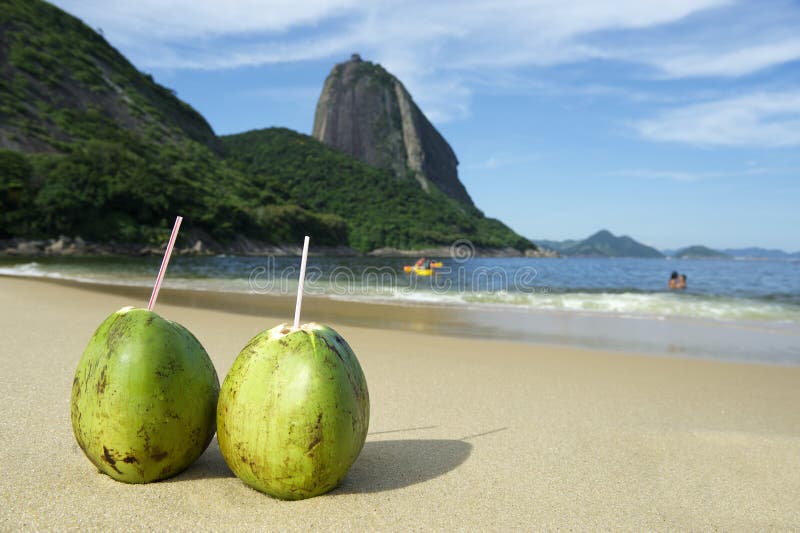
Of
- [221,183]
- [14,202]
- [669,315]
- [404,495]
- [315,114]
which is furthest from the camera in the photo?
[315,114]

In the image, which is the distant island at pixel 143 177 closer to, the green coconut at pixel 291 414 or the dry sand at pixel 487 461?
the dry sand at pixel 487 461

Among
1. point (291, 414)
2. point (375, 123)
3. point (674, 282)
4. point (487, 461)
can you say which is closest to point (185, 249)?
point (674, 282)

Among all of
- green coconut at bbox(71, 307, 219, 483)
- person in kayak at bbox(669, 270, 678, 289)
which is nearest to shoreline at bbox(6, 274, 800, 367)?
green coconut at bbox(71, 307, 219, 483)

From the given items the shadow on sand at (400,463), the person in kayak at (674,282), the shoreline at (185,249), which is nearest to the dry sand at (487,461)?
the shadow on sand at (400,463)

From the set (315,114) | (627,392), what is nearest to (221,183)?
(627,392)

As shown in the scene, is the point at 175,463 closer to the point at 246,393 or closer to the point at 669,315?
the point at 246,393

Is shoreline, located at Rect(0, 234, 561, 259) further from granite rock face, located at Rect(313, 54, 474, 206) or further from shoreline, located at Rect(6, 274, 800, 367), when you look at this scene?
granite rock face, located at Rect(313, 54, 474, 206)
